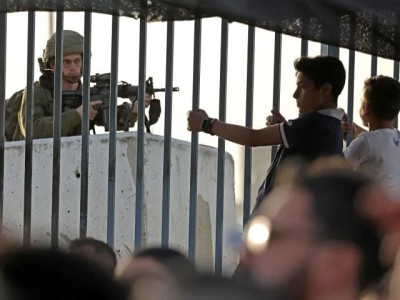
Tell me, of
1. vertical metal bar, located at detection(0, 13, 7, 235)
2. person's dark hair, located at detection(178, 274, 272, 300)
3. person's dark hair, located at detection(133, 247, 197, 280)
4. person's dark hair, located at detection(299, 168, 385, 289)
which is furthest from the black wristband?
person's dark hair, located at detection(178, 274, 272, 300)

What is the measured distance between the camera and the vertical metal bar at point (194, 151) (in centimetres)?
594

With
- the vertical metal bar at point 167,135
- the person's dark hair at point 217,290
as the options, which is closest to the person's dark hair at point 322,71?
the vertical metal bar at point 167,135

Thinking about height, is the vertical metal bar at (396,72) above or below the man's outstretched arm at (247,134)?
above

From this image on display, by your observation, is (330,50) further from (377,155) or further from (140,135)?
(140,135)

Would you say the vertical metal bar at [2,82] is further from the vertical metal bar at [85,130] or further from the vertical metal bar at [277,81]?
the vertical metal bar at [277,81]

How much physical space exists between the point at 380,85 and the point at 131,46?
1.05 meters

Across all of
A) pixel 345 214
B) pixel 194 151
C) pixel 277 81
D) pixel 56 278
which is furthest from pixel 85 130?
pixel 56 278

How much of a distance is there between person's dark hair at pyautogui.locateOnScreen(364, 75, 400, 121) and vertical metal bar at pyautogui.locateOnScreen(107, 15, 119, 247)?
1031 millimetres

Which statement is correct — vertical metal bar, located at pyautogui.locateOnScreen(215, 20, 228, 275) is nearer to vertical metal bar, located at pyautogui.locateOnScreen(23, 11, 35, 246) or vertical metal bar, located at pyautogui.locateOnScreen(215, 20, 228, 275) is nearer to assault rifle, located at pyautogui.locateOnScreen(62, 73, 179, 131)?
assault rifle, located at pyautogui.locateOnScreen(62, 73, 179, 131)

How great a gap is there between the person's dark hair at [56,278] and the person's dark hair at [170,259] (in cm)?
33

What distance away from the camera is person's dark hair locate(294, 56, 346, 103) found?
5773mm

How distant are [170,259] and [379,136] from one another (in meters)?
2.92

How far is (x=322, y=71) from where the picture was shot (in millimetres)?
5785

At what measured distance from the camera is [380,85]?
5891mm
